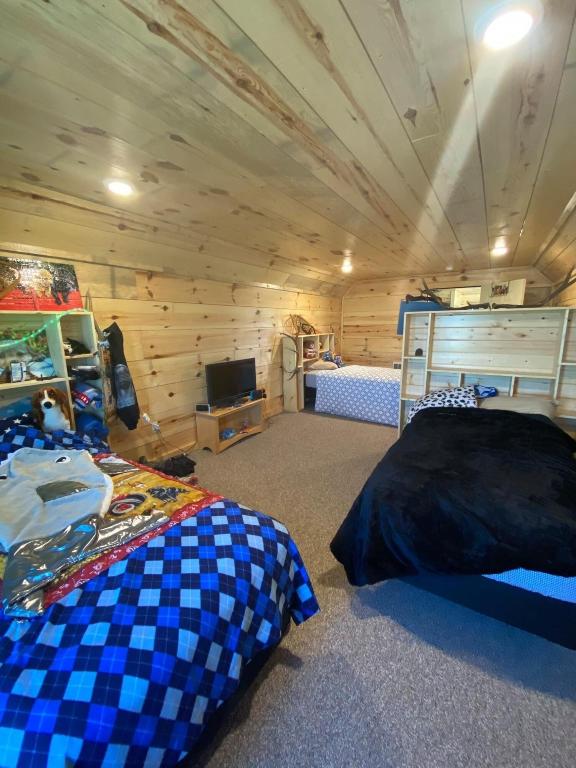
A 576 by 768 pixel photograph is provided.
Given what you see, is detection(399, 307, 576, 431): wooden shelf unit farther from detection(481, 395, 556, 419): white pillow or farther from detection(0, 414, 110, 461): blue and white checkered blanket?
detection(0, 414, 110, 461): blue and white checkered blanket

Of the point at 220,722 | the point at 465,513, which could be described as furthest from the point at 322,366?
the point at 220,722

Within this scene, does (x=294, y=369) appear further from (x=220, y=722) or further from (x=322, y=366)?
(x=220, y=722)

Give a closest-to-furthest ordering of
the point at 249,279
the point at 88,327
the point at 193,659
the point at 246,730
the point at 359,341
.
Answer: the point at 193,659 → the point at 246,730 → the point at 88,327 → the point at 249,279 → the point at 359,341

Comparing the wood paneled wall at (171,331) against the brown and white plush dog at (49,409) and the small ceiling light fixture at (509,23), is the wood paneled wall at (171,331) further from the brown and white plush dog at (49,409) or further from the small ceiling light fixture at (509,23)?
the small ceiling light fixture at (509,23)

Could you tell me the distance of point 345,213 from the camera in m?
2.32

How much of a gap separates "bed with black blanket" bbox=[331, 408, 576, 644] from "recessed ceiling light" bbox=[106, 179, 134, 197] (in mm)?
2173

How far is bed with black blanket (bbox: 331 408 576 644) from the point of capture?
1.20m

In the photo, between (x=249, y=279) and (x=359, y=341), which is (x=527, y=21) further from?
(x=359, y=341)

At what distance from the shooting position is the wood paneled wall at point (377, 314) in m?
5.31


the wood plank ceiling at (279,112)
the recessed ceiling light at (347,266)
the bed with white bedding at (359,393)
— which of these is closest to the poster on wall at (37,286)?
the wood plank ceiling at (279,112)

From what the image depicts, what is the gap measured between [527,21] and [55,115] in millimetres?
1644

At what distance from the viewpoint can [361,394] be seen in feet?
14.0

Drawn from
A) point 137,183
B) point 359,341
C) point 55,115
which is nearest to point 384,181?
point 137,183

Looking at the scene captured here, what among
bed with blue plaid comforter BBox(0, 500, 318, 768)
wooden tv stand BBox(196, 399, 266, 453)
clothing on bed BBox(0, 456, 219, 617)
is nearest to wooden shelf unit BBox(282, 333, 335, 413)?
wooden tv stand BBox(196, 399, 266, 453)
